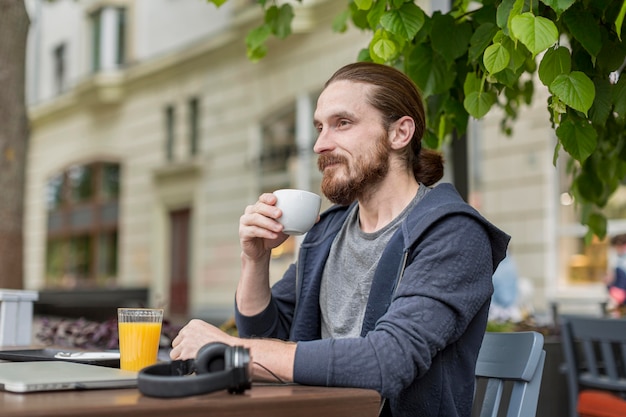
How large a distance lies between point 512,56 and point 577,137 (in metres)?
0.32

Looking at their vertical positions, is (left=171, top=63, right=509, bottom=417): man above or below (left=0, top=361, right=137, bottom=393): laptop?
above

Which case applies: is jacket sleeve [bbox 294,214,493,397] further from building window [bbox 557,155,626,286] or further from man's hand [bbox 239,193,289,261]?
building window [bbox 557,155,626,286]

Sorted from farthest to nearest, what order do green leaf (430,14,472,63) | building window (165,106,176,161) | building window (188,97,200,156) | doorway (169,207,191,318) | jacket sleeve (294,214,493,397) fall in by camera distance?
building window (165,106,176,161) < building window (188,97,200,156) < doorway (169,207,191,318) < green leaf (430,14,472,63) < jacket sleeve (294,214,493,397)

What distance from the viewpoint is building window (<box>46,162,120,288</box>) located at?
23734 millimetres

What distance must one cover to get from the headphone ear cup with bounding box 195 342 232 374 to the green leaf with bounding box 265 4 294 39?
203 cm

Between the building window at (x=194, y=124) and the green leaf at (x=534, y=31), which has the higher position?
the building window at (x=194, y=124)

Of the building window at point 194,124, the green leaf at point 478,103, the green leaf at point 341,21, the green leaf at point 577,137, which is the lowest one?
the green leaf at point 577,137

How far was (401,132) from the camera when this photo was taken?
2.48m

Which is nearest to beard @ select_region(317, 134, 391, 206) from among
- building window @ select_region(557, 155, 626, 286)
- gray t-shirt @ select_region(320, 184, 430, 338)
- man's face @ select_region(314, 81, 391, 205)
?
man's face @ select_region(314, 81, 391, 205)

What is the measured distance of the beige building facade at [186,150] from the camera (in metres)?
13.1

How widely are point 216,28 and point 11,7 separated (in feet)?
48.5

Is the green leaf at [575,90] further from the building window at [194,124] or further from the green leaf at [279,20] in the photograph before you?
the building window at [194,124]

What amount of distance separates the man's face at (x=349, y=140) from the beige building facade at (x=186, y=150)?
1033 cm

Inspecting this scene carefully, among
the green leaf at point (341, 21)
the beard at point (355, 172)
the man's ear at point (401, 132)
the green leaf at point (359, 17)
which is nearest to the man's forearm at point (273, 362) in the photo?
the beard at point (355, 172)
